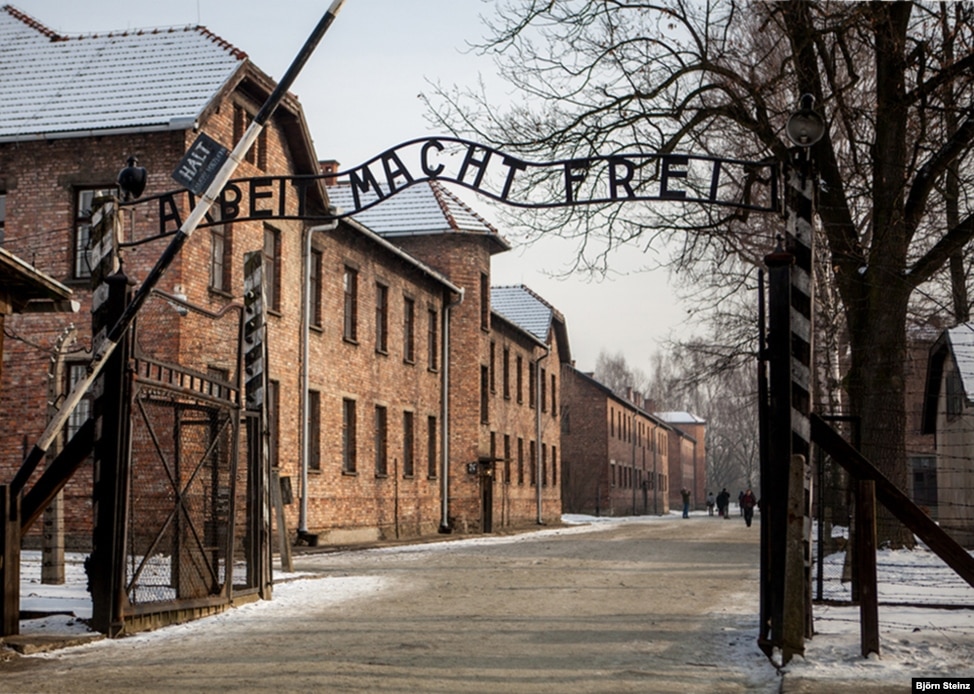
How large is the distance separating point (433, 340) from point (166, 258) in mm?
27898

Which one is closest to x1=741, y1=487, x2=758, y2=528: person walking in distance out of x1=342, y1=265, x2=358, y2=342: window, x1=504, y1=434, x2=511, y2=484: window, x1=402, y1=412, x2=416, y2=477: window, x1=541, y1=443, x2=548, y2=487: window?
x1=541, y1=443, x2=548, y2=487: window

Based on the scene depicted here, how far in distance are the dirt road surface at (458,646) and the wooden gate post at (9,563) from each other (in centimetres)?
63

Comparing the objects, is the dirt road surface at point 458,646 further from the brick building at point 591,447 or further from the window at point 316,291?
the brick building at point 591,447

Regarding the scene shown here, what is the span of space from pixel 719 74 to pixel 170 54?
1099 centimetres

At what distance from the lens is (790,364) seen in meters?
9.23

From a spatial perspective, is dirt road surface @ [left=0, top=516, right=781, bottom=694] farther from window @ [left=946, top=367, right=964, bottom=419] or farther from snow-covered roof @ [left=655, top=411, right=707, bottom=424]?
snow-covered roof @ [left=655, top=411, right=707, bottom=424]

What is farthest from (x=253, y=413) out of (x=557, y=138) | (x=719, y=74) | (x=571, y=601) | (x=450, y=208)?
(x=450, y=208)

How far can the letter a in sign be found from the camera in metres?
10.5

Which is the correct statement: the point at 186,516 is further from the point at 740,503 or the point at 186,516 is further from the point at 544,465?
the point at 740,503

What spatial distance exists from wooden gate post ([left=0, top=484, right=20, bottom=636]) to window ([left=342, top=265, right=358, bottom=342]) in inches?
836

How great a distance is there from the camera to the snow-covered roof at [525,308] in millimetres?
53906

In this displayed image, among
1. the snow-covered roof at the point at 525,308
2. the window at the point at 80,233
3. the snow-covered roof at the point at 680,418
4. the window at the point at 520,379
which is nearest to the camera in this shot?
the window at the point at 80,233

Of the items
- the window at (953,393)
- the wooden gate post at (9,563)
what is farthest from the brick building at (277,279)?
the window at (953,393)

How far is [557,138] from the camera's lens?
20500mm
